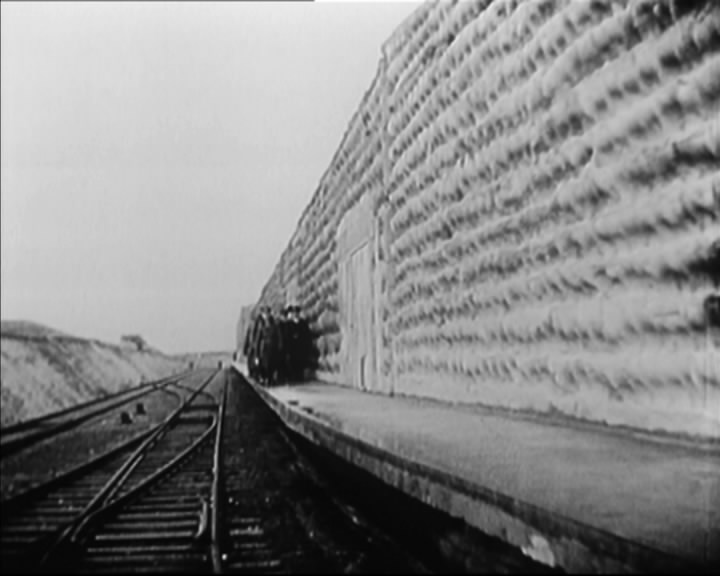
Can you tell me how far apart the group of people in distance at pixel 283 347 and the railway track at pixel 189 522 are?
20.8 feet

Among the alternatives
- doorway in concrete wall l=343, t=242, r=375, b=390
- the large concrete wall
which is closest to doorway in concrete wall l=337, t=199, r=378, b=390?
doorway in concrete wall l=343, t=242, r=375, b=390

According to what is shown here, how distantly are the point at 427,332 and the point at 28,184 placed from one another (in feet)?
11.0

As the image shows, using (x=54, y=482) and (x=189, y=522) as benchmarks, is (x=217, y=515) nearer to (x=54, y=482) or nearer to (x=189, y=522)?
(x=189, y=522)

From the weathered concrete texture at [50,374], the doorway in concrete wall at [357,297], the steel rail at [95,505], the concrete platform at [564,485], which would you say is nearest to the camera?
the concrete platform at [564,485]

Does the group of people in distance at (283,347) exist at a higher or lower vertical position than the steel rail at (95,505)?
higher

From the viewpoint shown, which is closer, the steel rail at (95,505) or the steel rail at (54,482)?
the steel rail at (95,505)

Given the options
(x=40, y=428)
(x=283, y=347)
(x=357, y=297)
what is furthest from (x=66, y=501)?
(x=283, y=347)

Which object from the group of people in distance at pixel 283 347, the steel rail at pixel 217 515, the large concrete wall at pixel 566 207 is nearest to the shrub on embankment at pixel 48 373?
the group of people in distance at pixel 283 347

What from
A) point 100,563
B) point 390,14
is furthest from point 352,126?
point 100,563

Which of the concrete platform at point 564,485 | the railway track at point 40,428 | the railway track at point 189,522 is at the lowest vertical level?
the railway track at point 189,522

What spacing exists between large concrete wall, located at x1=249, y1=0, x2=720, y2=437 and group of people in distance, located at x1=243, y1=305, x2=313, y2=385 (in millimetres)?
6542

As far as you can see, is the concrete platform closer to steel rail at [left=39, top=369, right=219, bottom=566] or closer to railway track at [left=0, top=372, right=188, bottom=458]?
steel rail at [left=39, top=369, right=219, bottom=566]

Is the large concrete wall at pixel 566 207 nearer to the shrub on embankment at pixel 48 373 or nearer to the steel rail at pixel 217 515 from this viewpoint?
the steel rail at pixel 217 515

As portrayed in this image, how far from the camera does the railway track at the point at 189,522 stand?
3.17 metres
